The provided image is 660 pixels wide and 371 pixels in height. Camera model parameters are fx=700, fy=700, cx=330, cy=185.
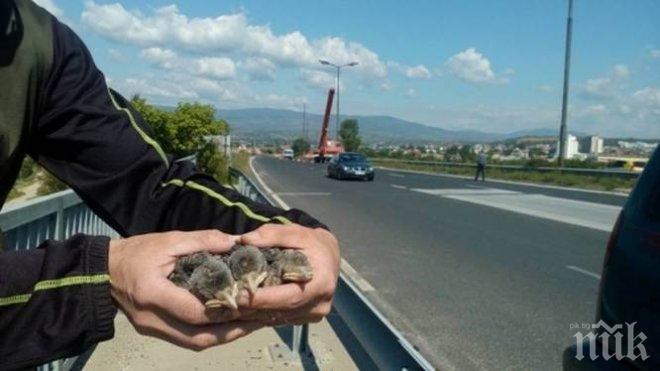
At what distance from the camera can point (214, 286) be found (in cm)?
102

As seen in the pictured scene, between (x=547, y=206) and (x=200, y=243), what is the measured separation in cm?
1931

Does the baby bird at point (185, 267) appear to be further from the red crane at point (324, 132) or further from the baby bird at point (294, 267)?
the red crane at point (324, 132)

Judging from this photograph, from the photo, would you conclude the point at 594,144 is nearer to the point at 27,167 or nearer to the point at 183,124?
the point at 183,124

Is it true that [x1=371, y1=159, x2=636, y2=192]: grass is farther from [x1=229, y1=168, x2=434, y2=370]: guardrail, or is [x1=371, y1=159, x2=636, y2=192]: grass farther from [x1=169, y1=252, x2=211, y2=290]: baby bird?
[x1=169, y1=252, x2=211, y2=290]: baby bird

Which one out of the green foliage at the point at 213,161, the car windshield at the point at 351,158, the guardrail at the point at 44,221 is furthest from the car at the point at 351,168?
the guardrail at the point at 44,221

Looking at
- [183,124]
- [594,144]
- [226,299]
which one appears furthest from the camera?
[594,144]

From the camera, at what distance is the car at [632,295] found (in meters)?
2.56

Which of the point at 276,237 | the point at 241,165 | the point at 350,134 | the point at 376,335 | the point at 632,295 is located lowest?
the point at 241,165

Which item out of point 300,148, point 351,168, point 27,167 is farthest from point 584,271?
point 300,148

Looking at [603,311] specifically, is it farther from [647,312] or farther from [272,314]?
[272,314]

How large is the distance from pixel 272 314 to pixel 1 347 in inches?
16.0

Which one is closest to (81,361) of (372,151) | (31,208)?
(31,208)

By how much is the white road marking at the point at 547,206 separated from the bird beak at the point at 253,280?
13645 mm

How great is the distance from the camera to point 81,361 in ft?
15.5
